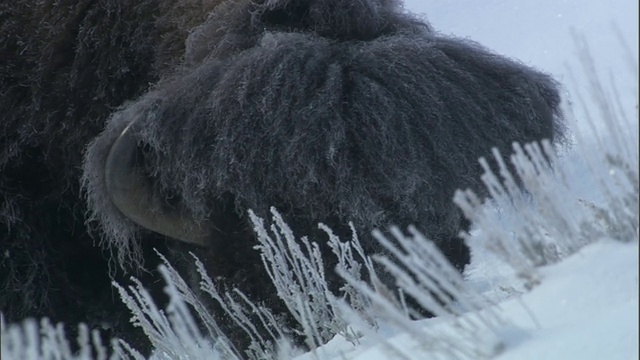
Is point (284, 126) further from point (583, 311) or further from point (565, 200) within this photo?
point (583, 311)

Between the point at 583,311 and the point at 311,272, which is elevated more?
the point at 583,311

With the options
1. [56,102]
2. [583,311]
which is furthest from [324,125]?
[583,311]

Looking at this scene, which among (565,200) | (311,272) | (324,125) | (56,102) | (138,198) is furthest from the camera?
(56,102)

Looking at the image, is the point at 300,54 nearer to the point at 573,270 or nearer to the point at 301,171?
the point at 301,171

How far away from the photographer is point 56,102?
6105 mm

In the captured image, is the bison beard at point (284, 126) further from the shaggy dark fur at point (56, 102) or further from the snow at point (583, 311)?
the snow at point (583, 311)

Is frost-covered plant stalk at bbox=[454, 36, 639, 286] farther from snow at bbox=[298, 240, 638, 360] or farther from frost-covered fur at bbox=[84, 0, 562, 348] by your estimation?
frost-covered fur at bbox=[84, 0, 562, 348]

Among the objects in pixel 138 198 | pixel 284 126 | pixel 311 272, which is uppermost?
pixel 284 126

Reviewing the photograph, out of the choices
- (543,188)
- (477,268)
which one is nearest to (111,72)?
(477,268)

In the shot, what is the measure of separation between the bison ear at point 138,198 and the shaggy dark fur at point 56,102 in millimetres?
784

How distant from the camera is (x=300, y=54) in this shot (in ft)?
16.2

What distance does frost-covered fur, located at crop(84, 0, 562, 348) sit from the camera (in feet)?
15.2

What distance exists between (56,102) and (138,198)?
1.12m

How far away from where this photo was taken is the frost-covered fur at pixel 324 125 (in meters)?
4.64
